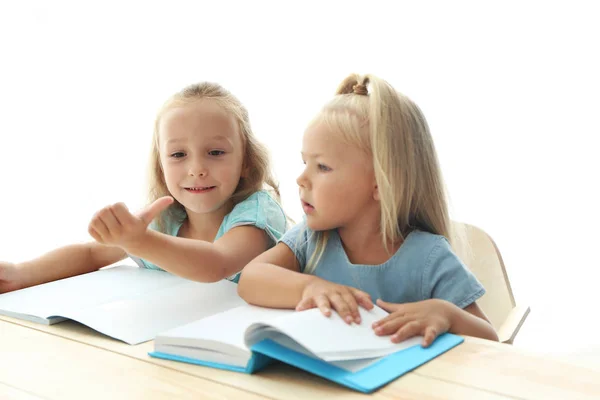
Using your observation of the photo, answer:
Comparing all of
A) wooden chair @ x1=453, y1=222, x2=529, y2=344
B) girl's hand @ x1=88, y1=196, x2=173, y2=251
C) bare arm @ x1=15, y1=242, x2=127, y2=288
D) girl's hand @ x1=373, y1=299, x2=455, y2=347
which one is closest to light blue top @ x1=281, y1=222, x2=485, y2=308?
girl's hand @ x1=373, y1=299, x2=455, y2=347

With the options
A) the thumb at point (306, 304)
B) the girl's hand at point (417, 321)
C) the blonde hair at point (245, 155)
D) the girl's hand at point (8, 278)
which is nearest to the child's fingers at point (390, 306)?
the girl's hand at point (417, 321)

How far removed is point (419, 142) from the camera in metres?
1.19

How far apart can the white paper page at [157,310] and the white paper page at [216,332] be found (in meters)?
0.10

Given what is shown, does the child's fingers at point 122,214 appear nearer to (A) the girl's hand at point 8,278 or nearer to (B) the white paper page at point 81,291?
(B) the white paper page at point 81,291

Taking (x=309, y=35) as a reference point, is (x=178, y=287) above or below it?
below

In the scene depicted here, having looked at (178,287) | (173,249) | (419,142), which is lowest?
(178,287)

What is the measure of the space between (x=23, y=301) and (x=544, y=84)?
1728 millimetres

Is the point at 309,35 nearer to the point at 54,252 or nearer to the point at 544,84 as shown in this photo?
the point at 544,84

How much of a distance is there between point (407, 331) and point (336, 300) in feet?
0.36

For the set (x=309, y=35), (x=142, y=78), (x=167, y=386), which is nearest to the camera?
(x=167, y=386)

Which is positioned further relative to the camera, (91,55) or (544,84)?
(91,55)

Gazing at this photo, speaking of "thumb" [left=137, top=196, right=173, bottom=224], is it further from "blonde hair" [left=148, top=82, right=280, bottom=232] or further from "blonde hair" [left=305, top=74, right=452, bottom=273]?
"blonde hair" [left=148, top=82, right=280, bottom=232]

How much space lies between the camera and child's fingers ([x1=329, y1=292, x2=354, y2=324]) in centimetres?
91

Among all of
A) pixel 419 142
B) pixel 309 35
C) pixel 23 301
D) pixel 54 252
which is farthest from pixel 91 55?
pixel 419 142
